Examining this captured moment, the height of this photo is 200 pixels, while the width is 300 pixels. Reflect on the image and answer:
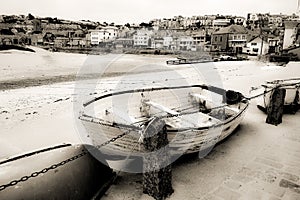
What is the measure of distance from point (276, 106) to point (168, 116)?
5178mm

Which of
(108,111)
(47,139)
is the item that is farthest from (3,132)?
(108,111)

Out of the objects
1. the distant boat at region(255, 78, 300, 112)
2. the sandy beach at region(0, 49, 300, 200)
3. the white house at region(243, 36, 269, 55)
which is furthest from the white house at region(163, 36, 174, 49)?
the distant boat at region(255, 78, 300, 112)

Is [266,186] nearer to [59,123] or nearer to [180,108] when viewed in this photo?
[180,108]

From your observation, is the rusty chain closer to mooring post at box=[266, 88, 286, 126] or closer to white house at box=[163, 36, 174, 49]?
mooring post at box=[266, 88, 286, 126]

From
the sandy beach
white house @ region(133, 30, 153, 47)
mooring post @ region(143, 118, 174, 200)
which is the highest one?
white house @ region(133, 30, 153, 47)

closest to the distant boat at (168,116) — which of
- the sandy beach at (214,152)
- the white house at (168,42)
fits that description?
the sandy beach at (214,152)

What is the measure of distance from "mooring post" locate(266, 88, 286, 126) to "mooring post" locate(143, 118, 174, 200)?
18.8 feet

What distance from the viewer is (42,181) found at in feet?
12.8

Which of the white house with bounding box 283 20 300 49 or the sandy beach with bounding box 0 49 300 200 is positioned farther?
the white house with bounding box 283 20 300 49

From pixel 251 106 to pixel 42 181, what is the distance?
10.4 m

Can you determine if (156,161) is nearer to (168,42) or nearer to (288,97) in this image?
(288,97)

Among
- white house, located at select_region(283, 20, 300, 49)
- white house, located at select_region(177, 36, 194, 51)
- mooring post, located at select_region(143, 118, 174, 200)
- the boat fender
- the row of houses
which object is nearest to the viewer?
mooring post, located at select_region(143, 118, 174, 200)

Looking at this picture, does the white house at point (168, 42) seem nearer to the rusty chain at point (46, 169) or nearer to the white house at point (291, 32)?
the white house at point (291, 32)

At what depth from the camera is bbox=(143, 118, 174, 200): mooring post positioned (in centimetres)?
470
